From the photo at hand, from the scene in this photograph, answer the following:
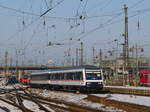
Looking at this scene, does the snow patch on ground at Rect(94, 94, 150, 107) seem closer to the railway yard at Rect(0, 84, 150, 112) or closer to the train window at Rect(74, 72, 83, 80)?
the railway yard at Rect(0, 84, 150, 112)

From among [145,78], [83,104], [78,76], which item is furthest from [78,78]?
[145,78]

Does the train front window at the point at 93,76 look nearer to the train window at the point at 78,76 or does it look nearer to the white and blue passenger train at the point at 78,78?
the white and blue passenger train at the point at 78,78

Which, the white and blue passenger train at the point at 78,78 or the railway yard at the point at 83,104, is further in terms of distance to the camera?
the white and blue passenger train at the point at 78,78

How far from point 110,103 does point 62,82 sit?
19.8 m

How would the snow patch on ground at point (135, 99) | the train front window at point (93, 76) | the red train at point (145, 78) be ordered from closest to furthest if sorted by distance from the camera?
the snow patch on ground at point (135, 99) → the train front window at point (93, 76) → the red train at point (145, 78)

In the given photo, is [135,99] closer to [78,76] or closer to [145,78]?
[78,76]

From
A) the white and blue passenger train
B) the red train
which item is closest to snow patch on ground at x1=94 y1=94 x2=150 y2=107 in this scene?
the white and blue passenger train

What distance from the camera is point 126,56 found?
45.2 meters

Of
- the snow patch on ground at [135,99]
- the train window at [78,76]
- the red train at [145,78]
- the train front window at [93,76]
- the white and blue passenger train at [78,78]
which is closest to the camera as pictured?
the snow patch on ground at [135,99]

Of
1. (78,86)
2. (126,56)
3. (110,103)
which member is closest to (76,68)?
(78,86)

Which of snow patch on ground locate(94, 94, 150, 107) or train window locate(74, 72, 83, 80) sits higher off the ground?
train window locate(74, 72, 83, 80)

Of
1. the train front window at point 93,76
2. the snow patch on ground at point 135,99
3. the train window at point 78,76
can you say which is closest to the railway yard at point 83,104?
the snow patch on ground at point 135,99

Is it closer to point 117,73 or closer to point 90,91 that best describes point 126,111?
point 90,91

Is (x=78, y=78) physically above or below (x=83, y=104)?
above
